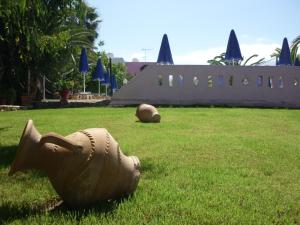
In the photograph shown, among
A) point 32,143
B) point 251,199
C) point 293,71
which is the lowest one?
point 251,199

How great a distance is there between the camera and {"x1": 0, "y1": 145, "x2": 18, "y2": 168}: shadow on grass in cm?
594

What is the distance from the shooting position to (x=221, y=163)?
605cm

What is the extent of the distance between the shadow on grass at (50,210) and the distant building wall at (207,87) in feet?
58.8

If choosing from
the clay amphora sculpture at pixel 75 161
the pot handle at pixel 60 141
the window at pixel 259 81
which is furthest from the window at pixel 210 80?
the pot handle at pixel 60 141

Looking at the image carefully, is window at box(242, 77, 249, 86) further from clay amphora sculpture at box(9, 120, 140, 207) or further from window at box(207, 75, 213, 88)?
clay amphora sculpture at box(9, 120, 140, 207)

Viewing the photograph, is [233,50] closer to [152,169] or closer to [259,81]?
[259,81]

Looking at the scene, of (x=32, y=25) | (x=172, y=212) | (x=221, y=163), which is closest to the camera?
(x=172, y=212)

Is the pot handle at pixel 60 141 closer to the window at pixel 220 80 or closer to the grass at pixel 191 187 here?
the grass at pixel 191 187

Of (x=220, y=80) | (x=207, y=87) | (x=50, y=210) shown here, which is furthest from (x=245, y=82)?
(x=50, y=210)

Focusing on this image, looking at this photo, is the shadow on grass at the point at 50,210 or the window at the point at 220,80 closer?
the shadow on grass at the point at 50,210

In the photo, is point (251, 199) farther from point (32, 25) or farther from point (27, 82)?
point (27, 82)

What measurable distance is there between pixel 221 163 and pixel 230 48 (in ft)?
60.4

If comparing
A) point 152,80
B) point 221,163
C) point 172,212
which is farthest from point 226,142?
point 152,80

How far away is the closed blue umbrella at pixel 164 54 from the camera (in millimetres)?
24078
